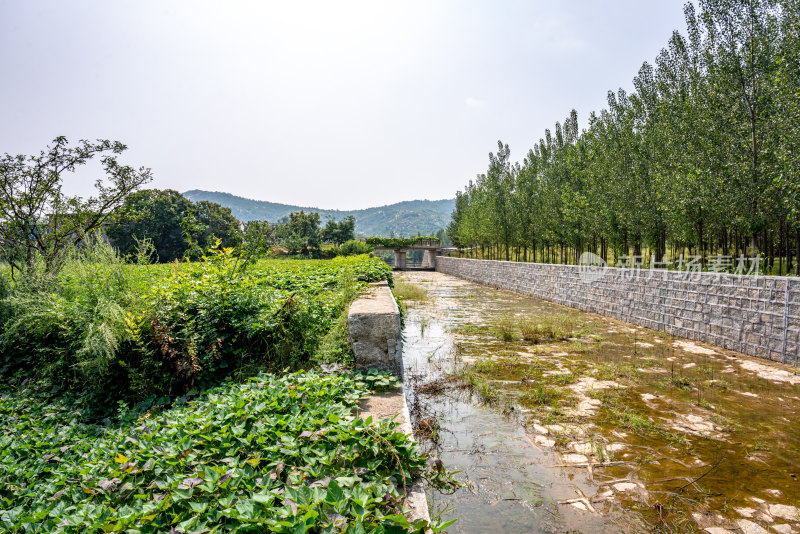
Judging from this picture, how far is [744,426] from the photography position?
4078mm

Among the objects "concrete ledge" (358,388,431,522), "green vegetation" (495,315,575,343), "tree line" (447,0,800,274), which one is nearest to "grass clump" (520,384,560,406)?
"concrete ledge" (358,388,431,522)

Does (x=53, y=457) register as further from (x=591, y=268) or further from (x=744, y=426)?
(x=591, y=268)

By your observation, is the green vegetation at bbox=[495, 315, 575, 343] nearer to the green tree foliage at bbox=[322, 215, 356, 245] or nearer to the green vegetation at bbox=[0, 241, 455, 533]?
the green vegetation at bbox=[0, 241, 455, 533]

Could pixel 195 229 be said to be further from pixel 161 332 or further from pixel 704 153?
pixel 704 153

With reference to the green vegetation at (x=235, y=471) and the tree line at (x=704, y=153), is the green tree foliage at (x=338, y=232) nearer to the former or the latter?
the tree line at (x=704, y=153)

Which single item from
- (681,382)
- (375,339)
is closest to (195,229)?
(375,339)

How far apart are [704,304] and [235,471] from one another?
8813 mm

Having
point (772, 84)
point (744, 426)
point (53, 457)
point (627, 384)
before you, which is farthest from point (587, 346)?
point (772, 84)

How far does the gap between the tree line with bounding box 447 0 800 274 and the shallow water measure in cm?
520

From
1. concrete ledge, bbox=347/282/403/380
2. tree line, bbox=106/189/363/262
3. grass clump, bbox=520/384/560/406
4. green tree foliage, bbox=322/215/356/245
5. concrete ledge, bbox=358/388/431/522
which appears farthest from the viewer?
green tree foliage, bbox=322/215/356/245

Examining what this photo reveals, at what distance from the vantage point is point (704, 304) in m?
7.78

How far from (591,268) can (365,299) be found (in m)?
9.44

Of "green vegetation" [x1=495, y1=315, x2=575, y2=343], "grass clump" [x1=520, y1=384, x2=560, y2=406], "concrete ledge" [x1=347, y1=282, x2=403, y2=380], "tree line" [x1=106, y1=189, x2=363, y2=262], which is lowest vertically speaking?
"grass clump" [x1=520, y1=384, x2=560, y2=406]

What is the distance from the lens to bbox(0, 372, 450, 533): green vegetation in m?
1.59
